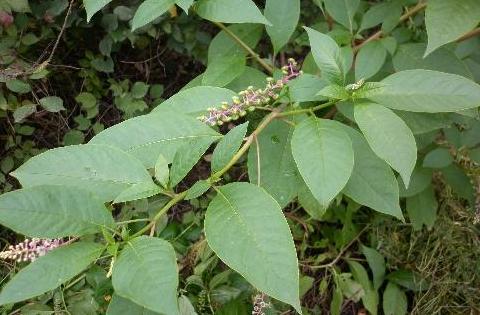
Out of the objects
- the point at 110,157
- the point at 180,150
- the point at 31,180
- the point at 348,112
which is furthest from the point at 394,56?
the point at 31,180

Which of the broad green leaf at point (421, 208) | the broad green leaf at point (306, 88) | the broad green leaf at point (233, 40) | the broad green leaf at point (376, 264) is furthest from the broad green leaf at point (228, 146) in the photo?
the broad green leaf at point (376, 264)

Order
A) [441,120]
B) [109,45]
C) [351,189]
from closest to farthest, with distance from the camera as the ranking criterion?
[351,189]
[441,120]
[109,45]

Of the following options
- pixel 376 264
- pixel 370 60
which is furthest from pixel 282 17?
pixel 376 264

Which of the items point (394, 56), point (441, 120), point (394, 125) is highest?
point (394, 125)

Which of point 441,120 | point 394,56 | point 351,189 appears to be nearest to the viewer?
point 351,189

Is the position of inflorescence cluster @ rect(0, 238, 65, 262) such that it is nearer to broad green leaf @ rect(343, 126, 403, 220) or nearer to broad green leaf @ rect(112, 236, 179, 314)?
broad green leaf @ rect(112, 236, 179, 314)

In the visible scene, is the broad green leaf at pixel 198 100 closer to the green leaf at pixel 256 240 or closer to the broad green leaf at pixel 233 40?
the green leaf at pixel 256 240

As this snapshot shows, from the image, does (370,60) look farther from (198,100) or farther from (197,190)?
(197,190)

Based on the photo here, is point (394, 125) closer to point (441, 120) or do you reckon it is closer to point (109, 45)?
point (441, 120)
